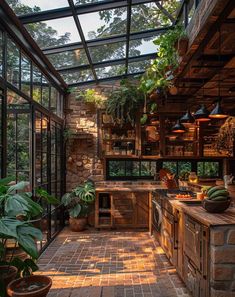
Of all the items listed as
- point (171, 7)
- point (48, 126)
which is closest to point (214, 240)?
point (171, 7)

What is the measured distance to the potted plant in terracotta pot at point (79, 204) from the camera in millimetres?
5613

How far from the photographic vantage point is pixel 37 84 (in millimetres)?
4465

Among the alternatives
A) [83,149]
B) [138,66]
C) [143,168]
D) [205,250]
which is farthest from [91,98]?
[205,250]

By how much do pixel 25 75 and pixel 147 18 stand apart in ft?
6.64

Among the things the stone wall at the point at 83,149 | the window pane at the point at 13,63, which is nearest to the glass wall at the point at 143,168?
the stone wall at the point at 83,149

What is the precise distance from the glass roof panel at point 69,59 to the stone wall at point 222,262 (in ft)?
12.5

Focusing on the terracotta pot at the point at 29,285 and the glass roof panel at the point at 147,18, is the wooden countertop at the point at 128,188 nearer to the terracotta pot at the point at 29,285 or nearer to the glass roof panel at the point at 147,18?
the glass roof panel at the point at 147,18

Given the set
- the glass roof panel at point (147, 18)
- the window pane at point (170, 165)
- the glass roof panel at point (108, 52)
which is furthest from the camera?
the window pane at point (170, 165)

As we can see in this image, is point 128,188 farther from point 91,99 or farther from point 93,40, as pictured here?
point 93,40

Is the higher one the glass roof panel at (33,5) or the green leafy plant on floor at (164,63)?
the glass roof panel at (33,5)

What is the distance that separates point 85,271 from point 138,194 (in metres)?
2.35

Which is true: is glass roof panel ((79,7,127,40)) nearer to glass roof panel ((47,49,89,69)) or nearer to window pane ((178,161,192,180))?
glass roof panel ((47,49,89,69))

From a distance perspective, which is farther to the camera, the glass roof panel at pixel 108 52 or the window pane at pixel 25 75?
the glass roof panel at pixel 108 52

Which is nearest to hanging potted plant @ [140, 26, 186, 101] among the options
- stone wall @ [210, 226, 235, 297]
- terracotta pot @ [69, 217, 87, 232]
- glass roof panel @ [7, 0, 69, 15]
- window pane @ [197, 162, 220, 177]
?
glass roof panel @ [7, 0, 69, 15]
